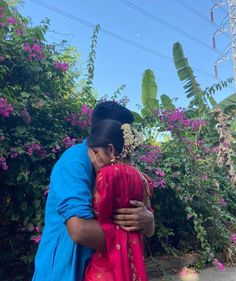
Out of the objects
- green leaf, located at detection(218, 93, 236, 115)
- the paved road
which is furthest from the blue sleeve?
green leaf, located at detection(218, 93, 236, 115)

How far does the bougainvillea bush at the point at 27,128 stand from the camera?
11.9 feet

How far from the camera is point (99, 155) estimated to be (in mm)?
1564

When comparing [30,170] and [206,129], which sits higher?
[206,129]

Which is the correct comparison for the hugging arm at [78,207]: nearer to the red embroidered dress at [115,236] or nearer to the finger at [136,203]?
the red embroidered dress at [115,236]

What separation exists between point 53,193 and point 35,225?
2.29m

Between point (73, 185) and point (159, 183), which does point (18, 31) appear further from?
point (73, 185)

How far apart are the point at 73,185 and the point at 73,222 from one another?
15 cm

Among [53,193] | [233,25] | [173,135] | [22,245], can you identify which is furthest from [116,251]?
[233,25]

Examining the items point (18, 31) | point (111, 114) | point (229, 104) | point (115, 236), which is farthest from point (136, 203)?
point (229, 104)

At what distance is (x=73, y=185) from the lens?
4.62 feet

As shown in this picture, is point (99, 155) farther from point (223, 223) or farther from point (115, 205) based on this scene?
point (223, 223)

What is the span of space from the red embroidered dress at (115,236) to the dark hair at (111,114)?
0.88ft

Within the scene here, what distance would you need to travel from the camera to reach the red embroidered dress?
140 cm

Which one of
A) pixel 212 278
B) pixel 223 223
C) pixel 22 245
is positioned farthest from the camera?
pixel 223 223
